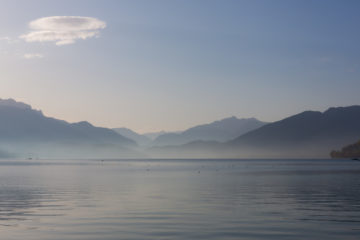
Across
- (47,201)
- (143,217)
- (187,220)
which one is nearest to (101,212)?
(143,217)

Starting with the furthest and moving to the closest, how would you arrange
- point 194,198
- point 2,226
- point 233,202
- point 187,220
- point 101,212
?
point 194,198 < point 233,202 < point 101,212 < point 187,220 < point 2,226

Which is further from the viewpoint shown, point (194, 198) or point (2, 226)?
point (194, 198)

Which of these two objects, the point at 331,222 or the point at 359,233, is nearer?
the point at 359,233

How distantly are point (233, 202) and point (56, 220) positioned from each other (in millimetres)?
17168

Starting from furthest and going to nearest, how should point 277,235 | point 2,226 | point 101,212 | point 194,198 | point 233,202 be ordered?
point 194,198 < point 233,202 < point 101,212 < point 2,226 < point 277,235

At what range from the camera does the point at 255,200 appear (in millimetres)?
44688

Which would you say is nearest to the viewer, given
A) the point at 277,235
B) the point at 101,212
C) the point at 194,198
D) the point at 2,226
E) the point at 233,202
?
the point at 277,235

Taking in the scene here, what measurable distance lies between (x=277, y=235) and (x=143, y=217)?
1054 centimetres

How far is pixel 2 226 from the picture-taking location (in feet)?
95.4

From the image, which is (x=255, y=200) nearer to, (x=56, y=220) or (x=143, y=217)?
(x=143, y=217)

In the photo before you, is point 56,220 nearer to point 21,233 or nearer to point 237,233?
point 21,233

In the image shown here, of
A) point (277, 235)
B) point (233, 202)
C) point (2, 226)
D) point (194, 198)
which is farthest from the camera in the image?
point (194, 198)

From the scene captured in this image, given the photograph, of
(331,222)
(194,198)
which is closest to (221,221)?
(331,222)

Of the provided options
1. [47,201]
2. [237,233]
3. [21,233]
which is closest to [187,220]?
[237,233]
